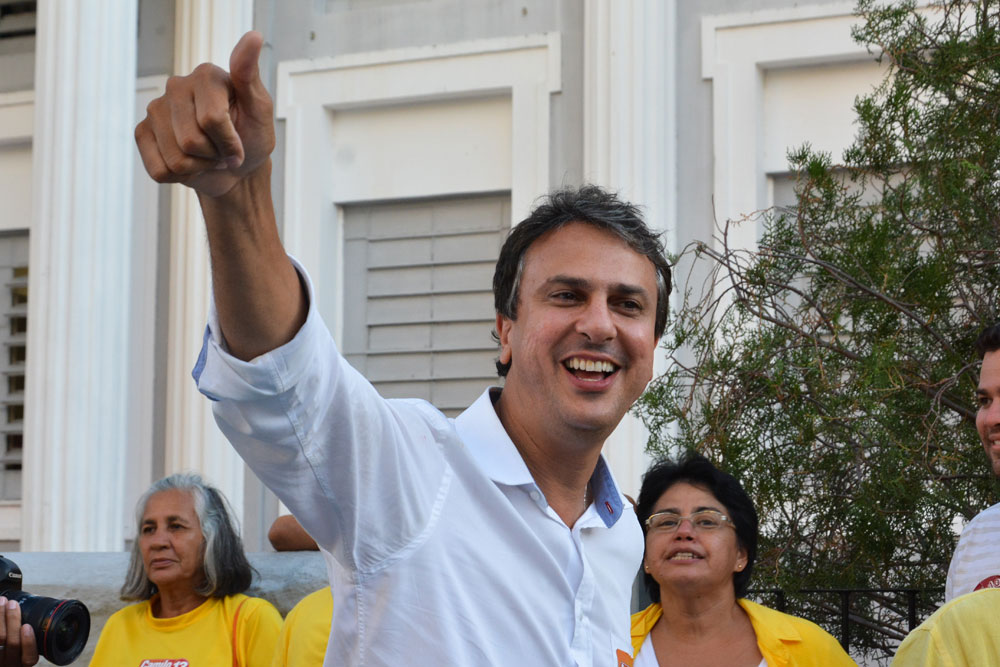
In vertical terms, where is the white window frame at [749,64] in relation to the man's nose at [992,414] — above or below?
above

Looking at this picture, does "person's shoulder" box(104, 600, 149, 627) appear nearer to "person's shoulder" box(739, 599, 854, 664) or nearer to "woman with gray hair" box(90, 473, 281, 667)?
"woman with gray hair" box(90, 473, 281, 667)

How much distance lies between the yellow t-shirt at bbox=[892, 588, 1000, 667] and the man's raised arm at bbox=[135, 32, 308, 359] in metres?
1.17

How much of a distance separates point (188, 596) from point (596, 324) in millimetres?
2540

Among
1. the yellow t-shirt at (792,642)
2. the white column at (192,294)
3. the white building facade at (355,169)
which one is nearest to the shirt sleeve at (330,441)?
the yellow t-shirt at (792,642)

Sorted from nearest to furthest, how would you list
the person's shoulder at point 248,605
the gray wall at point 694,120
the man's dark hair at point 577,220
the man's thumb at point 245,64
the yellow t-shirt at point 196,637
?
the man's thumb at point 245,64 < the man's dark hair at point 577,220 < the yellow t-shirt at point 196,637 < the person's shoulder at point 248,605 < the gray wall at point 694,120

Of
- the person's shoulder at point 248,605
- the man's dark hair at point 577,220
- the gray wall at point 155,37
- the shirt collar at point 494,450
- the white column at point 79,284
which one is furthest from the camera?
the gray wall at point 155,37

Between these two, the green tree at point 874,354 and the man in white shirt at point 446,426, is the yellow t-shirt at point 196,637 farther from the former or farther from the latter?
the man in white shirt at point 446,426

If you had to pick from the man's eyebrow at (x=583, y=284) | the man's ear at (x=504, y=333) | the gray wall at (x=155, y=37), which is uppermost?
the gray wall at (x=155, y=37)

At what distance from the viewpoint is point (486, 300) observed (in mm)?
9609

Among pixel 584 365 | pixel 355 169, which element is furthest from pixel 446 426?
pixel 355 169

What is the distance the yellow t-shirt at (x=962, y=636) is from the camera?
2.05 m

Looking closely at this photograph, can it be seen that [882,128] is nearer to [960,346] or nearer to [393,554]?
[960,346]

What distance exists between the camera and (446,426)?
5.76 feet

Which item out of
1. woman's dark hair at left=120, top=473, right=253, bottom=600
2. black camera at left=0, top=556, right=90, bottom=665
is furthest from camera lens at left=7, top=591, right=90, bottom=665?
woman's dark hair at left=120, top=473, right=253, bottom=600
